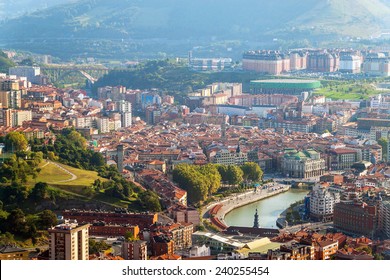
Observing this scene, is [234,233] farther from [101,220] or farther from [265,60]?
[265,60]

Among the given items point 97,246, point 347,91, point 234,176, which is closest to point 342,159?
point 234,176

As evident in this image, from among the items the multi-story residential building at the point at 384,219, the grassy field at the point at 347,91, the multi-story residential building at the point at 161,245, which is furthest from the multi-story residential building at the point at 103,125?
the multi-story residential building at the point at 161,245

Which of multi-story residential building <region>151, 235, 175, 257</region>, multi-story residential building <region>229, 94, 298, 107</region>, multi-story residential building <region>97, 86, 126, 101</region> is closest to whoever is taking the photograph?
multi-story residential building <region>151, 235, 175, 257</region>

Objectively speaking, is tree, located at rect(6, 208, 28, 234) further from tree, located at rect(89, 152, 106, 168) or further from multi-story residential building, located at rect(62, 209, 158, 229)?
tree, located at rect(89, 152, 106, 168)

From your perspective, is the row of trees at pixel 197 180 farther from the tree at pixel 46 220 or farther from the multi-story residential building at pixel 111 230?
the tree at pixel 46 220

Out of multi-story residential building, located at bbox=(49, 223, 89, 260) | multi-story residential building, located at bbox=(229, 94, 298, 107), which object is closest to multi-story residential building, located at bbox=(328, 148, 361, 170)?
multi-story residential building, located at bbox=(229, 94, 298, 107)
